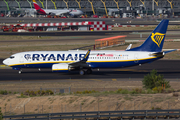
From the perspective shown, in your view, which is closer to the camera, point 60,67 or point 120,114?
point 120,114

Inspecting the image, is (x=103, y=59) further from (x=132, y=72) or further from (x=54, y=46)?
(x=54, y=46)

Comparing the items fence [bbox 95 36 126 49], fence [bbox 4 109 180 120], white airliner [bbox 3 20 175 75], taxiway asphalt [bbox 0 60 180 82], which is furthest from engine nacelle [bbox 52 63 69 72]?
fence [bbox 95 36 126 49]

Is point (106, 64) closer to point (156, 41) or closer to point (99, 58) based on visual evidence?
point (99, 58)

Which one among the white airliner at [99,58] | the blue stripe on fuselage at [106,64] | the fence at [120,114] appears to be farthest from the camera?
the blue stripe on fuselage at [106,64]

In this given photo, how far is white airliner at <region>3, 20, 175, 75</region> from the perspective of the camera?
46156mm

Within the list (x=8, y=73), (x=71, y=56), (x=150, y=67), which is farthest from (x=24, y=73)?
(x=150, y=67)

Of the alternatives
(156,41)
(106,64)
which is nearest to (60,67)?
(106,64)

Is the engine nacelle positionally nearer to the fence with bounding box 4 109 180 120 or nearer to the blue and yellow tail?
the blue and yellow tail

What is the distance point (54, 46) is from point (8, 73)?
28243mm

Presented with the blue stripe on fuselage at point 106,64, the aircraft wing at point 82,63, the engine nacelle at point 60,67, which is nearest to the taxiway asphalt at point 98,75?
the engine nacelle at point 60,67

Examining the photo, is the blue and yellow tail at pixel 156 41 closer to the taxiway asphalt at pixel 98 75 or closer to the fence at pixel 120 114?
the taxiway asphalt at pixel 98 75

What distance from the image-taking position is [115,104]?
27328mm

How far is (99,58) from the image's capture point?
4675 centimetres

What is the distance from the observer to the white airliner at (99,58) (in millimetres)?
46156
